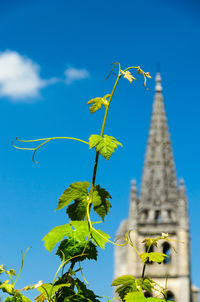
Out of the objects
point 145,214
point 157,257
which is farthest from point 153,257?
point 145,214

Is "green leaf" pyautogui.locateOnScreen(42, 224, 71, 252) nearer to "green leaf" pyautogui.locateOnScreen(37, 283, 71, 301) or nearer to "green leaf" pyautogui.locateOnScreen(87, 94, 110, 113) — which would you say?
"green leaf" pyautogui.locateOnScreen(37, 283, 71, 301)

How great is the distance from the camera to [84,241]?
122cm

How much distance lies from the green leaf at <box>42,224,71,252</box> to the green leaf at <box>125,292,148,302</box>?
0.58 ft

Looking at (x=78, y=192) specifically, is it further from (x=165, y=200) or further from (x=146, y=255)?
(x=165, y=200)

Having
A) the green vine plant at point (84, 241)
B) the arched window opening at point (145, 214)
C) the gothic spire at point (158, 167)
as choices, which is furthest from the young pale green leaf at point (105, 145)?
the gothic spire at point (158, 167)

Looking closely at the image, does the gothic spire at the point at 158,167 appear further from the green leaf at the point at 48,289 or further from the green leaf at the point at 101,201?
the green leaf at the point at 48,289

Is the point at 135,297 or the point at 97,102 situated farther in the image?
the point at 97,102

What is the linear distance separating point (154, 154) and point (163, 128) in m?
2.49

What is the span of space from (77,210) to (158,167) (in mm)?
43048

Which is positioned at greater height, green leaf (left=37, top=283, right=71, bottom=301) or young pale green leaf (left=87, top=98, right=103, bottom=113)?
young pale green leaf (left=87, top=98, right=103, bottom=113)

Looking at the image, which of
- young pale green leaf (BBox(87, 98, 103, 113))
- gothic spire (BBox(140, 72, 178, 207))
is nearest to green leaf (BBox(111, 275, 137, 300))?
young pale green leaf (BBox(87, 98, 103, 113))

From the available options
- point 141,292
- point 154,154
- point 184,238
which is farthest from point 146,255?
point 154,154

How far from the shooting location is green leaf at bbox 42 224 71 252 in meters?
1.20

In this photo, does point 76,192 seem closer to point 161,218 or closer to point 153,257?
point 153,257
